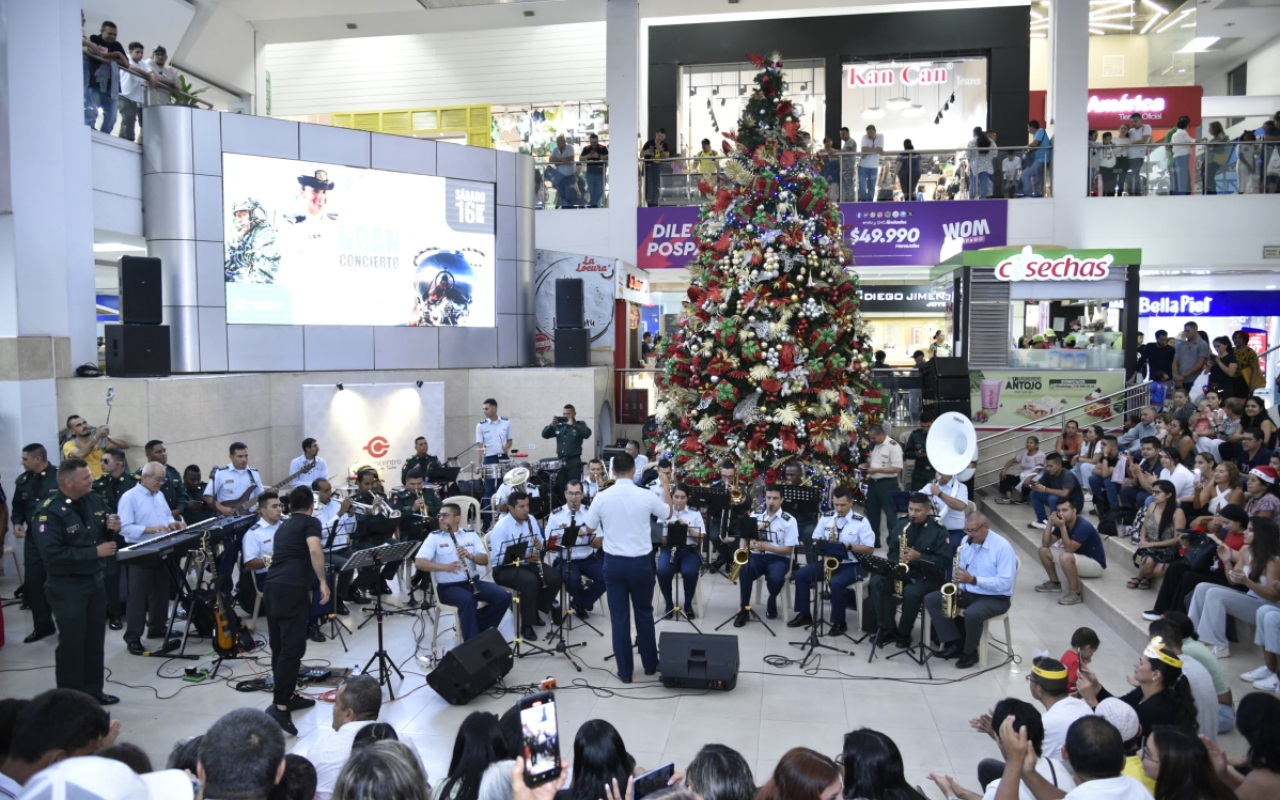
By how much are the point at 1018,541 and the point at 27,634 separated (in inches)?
492

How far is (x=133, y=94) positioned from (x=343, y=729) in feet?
44.6

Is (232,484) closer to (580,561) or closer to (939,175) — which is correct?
(580,561)

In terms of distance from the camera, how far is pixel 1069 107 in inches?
808

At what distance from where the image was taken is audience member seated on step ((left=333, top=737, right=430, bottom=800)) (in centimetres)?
338

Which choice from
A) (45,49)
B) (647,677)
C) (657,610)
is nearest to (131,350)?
(45,49)

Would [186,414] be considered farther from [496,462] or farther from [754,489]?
[754,489]

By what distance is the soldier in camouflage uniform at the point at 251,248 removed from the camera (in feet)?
50.5

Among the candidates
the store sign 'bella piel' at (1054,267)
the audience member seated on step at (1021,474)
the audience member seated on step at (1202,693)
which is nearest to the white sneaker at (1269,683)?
Result: the audience member seated on step at (1202,693)

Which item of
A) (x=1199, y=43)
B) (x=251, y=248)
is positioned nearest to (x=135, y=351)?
(x=251, y=248)

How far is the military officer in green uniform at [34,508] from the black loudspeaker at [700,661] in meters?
6.23

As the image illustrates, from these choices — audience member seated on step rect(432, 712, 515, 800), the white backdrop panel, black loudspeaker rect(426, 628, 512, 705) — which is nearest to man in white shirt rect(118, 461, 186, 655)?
black loudspeaker rect(426, 628, 512, 705)

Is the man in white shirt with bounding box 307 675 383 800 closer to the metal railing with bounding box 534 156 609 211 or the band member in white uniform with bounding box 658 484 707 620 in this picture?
the band member in white uniform with bounding box 658 484 707 620

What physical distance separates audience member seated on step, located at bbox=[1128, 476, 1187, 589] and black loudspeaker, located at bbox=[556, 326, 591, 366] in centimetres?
1091

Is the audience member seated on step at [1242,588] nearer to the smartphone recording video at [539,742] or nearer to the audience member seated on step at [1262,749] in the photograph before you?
the audience member seated on step at [1262,749]
